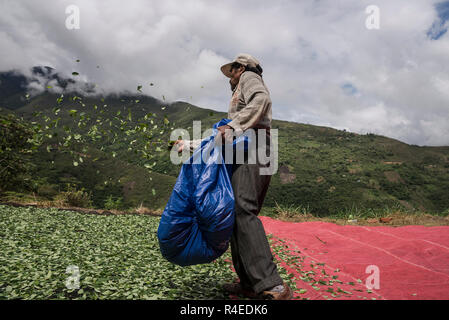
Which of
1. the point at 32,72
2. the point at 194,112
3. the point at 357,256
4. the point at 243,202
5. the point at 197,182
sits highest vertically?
the point at 32,72

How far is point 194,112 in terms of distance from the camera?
75.6 metres

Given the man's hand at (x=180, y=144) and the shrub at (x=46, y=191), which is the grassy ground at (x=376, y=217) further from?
the shrub at (x=46, y=191)

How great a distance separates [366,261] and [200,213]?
7.94 feet

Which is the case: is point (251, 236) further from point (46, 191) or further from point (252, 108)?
point (46, 191)

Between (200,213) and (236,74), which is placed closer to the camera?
(200,213)

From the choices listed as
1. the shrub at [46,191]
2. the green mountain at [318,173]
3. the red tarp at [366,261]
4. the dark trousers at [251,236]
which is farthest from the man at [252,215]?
the green mountain at [318,173]

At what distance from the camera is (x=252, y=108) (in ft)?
6.48

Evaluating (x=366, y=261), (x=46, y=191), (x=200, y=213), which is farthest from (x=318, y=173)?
(x=200, y=213)

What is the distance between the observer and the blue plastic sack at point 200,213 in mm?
1813

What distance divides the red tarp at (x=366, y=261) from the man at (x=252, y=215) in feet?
1.72

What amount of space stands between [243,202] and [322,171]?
135ft
